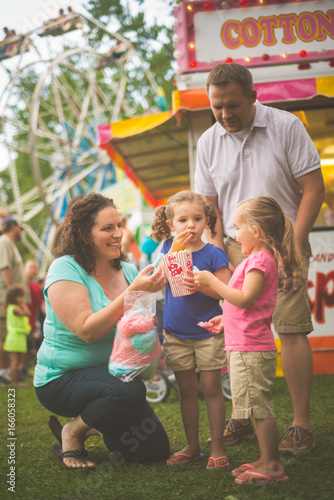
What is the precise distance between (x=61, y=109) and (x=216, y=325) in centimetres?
2380

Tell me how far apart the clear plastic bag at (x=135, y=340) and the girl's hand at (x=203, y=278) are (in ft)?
0.99

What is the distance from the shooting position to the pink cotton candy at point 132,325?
258 cm

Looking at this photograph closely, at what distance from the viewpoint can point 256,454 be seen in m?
2.79

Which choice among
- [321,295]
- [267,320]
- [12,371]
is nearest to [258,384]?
[267,320]

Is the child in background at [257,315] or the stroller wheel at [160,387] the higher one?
the child in background at [257,315]

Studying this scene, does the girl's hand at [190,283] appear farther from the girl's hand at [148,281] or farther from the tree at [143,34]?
the tree at [143,34]

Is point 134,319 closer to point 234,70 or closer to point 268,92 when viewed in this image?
point 234,70

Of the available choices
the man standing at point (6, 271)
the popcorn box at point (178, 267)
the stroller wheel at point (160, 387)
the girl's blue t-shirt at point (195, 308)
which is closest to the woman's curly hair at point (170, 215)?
the girl's blue t-shirt at point (195, 308)

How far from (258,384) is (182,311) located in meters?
0.59

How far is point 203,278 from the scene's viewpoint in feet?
7.79

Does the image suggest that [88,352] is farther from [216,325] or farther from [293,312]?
[293,312]

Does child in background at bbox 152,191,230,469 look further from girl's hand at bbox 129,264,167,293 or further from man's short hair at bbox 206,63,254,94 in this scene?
man's short hair at bbox 206,63,254,94

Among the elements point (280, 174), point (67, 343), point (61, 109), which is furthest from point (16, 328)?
point (61, 109)

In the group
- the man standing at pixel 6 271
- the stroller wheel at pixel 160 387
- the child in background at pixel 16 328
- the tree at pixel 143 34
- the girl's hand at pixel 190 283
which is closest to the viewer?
the girl's hand at pixel 190 283
